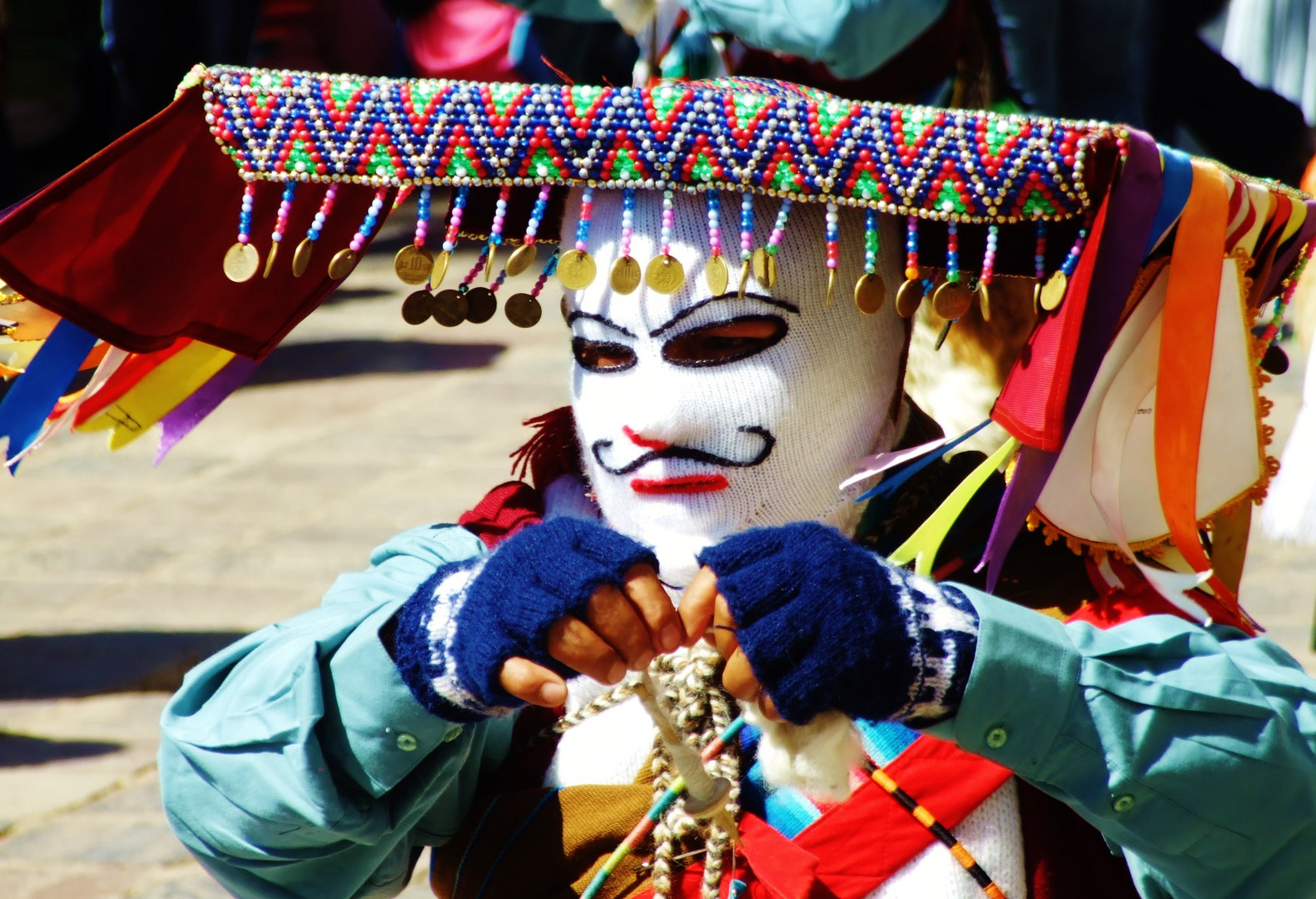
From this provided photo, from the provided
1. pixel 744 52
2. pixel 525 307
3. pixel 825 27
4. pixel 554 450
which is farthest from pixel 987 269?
pixel 744 52

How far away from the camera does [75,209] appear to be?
1.62 m

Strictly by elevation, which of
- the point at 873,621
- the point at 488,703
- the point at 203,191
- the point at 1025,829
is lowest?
the point at 1025,829

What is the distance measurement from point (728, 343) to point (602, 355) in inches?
5.4

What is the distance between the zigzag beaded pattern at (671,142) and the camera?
1458 millimetres

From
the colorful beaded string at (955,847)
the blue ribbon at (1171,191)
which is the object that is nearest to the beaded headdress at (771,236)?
the blue ribbon at (1171,191)

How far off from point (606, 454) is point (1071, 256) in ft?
1.67

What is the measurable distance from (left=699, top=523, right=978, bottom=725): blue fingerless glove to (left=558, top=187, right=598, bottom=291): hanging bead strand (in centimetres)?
35

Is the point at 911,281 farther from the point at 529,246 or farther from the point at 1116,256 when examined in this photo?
the point at 529,246

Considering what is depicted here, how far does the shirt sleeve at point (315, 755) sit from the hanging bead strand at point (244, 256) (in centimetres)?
35

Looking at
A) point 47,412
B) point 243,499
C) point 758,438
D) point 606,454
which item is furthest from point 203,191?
point 243,499

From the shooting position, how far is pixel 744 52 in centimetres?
291

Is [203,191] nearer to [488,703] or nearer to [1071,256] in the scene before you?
[488,703]

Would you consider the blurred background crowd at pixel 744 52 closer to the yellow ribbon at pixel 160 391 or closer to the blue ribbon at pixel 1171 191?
the yellow ribbon at pixel 160 391

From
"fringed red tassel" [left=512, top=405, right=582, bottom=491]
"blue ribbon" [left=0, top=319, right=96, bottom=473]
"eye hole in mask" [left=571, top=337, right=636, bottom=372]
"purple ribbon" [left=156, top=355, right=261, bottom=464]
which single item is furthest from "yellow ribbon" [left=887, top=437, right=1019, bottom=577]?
"blue ribbon" [left=0, top=319, right=96, bottom=473]
